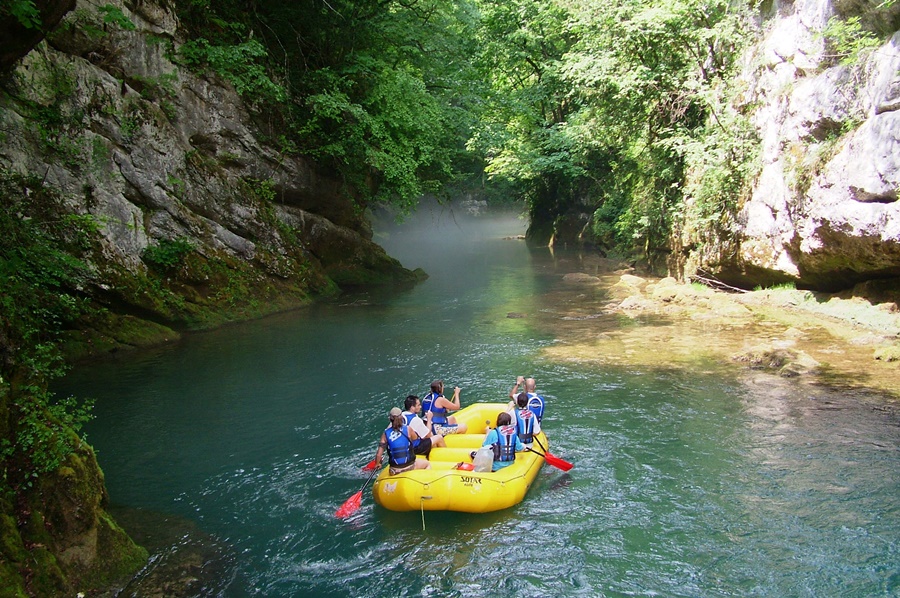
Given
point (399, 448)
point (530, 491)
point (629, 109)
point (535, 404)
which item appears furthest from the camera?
point (629, 109)

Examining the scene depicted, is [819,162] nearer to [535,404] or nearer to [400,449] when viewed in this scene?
[535,404]

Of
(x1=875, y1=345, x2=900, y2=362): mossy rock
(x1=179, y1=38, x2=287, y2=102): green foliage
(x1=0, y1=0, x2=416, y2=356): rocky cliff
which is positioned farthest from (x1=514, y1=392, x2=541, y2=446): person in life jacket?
(x1=179, y1=38, x2=287, y2=102): green foliage

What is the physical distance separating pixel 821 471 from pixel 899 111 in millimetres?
7099

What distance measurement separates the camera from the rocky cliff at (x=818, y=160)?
447 inches

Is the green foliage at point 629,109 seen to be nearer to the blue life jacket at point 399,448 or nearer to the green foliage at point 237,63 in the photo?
the green foliage at point 237,63

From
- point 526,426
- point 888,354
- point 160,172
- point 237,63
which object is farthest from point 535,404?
point 237,63

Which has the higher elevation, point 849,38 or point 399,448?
point 849,38

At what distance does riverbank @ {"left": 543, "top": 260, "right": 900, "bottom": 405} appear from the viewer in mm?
10875

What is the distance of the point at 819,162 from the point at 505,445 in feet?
32.5

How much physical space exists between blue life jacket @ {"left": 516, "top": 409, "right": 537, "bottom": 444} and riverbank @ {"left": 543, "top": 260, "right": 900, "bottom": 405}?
458cm

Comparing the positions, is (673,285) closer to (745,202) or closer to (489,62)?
(745,202)

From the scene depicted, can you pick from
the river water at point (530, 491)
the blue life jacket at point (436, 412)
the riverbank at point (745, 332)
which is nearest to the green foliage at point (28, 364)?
the river water at point (530, 491)

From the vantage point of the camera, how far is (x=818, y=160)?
43.0 feet

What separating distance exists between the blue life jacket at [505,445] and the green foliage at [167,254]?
10.8m
